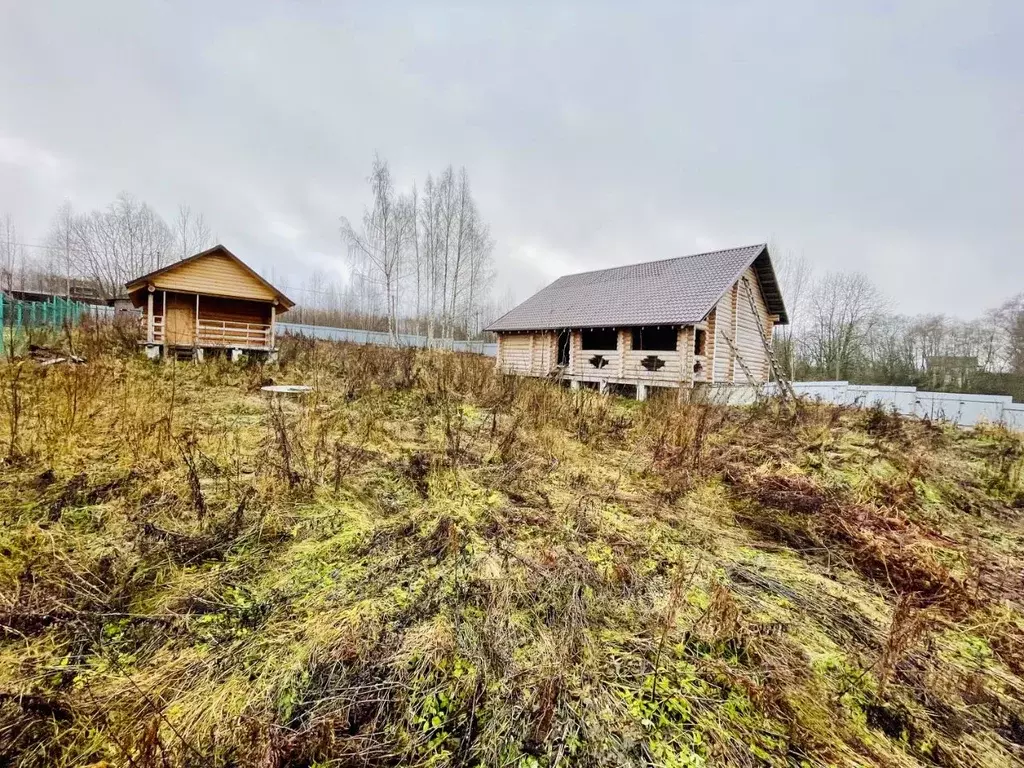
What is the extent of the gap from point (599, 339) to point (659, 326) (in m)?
3.28

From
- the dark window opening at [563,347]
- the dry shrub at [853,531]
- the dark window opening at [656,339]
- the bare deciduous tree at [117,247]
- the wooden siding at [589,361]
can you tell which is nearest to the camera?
the dry shrub at [853,531]

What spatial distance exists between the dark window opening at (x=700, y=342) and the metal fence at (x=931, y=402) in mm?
1714

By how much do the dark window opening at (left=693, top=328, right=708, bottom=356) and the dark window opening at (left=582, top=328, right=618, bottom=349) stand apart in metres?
3.12

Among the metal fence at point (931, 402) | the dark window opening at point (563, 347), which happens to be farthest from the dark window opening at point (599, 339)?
→ the metal fence at point (931, 402)

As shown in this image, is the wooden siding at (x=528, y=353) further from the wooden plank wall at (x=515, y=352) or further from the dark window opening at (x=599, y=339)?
the dark window opening at (x=599, y=339)

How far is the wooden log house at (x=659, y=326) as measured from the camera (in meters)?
12.8

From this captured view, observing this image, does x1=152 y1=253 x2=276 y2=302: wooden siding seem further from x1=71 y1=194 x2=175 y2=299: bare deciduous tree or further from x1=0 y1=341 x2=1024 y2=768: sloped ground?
x1=71 y1=194 x2=175 y2=299: bare deciduous tree

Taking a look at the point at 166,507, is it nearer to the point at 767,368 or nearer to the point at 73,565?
the point at 73,565

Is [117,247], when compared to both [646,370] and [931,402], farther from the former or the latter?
[931,402]

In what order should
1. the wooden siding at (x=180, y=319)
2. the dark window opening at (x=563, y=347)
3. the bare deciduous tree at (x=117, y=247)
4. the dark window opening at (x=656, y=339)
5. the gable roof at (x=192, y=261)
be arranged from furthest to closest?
the bare deciduous tree at (x=117, y=247)
the dark window opening at (x=563, y=347)
the dark window opening at (x=656, y=339)
the wooden siding at (x=180, y=319)
the gable roof at (x=192, y=261)

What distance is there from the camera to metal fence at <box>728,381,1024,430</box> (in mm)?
13542

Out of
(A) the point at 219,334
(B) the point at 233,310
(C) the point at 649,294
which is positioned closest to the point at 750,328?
(C) the point at 649,294

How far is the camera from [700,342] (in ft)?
43.0

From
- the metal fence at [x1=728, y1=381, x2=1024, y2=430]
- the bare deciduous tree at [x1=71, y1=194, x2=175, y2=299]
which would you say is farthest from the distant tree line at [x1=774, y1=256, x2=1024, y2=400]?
the bare deciduous tree at [x1=71, y1=194, x2=175, y2=299]
